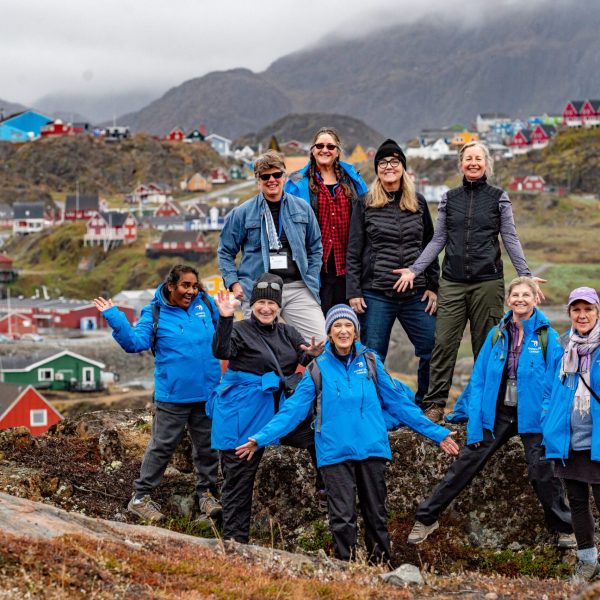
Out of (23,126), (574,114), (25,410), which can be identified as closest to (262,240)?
(25,410)

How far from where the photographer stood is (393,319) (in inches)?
364

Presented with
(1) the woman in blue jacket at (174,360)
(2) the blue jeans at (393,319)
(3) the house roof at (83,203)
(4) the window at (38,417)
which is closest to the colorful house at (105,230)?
(3) the house roof at (83,203)

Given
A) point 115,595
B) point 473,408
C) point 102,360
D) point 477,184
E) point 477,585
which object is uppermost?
point 477,184

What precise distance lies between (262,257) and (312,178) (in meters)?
1.09

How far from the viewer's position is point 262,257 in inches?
351

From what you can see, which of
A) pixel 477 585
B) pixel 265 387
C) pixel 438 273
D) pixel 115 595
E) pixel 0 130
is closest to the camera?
pixel 115 595

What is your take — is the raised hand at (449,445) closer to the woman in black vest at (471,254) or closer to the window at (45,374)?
the woman in black vest at (471,254)

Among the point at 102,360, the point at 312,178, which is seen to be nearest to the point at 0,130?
the point at 102,360

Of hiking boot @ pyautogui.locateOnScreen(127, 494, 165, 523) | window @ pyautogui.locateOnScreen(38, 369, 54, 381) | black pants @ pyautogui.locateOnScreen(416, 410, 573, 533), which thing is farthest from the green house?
black pants @ pyautogui.locateOnScreen(416, 410, 573, 533)

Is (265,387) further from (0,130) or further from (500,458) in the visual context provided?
(0,130)

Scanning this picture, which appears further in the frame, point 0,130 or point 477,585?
point 0,130

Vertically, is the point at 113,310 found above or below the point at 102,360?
above

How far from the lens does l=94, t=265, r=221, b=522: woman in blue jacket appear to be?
8.34 metres

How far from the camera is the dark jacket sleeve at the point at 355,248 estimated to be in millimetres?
8977
